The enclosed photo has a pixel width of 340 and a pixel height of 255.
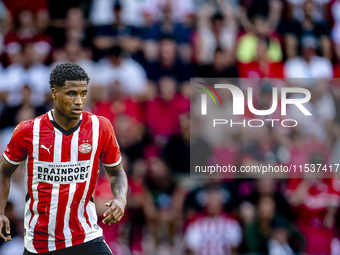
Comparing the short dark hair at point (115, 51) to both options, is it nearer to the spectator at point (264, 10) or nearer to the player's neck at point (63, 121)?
the spectator at point (264, 10)

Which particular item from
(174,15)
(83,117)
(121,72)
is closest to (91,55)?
(121,72)

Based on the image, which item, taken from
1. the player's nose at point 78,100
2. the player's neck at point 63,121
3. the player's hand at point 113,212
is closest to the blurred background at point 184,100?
the player's neck at point 63,121

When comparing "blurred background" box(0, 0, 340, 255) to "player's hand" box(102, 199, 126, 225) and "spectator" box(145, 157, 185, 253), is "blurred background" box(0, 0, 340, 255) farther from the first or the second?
"player's hand" box(102, 199, 126, 225)

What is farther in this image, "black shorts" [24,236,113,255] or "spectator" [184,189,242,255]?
"spectator" [184,189,242,255]

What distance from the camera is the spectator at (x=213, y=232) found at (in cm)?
686

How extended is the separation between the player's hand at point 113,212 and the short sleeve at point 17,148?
92 cm

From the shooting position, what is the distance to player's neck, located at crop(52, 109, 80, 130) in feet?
12.1

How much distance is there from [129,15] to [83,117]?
18.7ft

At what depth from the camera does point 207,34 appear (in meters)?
8.89

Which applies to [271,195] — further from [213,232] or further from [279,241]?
[213,232]

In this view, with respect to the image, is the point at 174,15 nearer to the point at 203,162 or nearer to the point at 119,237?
the point at 203,162

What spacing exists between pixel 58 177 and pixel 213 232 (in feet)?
12.6

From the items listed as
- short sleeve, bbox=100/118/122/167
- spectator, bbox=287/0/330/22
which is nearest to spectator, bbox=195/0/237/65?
spectator, bbox=287/0/330/22

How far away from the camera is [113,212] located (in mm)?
3391
